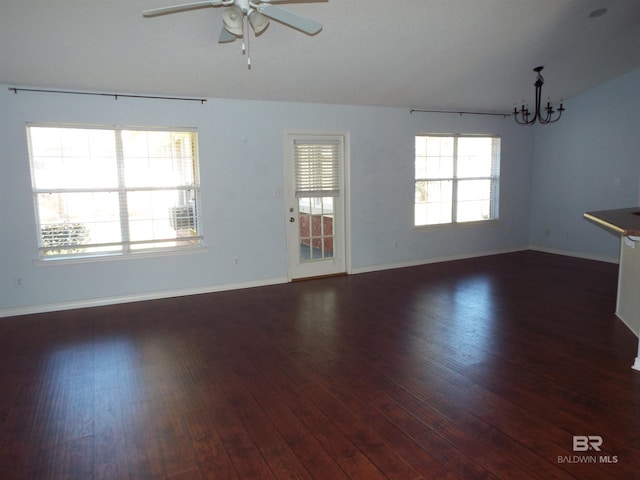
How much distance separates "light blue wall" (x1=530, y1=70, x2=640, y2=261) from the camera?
20.3 ft

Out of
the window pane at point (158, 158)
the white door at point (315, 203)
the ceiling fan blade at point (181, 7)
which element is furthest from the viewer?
the white door at point (315, 203)

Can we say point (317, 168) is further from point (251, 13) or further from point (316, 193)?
point (251, 13)

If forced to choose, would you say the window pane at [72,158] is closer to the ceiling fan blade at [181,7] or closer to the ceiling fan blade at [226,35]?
the ceiling fan blade at [226,35]

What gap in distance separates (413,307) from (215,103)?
3211 millimetres

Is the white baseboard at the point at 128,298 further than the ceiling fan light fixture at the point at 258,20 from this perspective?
Yes

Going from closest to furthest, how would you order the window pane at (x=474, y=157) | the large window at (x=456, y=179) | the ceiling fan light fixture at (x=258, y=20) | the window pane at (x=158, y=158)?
the ceiling fan light fixture at (x=258, y=20) < the window pane at (x=158, y=158) < the large window at (x=456, y=179) < the window pane at (x=474, y=157)

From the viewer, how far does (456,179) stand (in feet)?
22.7

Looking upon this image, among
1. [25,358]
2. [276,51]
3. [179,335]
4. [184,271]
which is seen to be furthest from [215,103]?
[25,358]

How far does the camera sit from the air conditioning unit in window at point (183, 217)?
5.12m

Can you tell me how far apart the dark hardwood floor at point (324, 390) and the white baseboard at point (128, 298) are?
154mm

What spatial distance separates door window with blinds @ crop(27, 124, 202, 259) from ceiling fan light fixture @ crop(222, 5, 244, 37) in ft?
8.00

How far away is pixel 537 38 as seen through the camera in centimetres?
452

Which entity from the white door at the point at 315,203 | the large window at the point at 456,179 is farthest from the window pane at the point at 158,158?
the large window at the point at 456,179

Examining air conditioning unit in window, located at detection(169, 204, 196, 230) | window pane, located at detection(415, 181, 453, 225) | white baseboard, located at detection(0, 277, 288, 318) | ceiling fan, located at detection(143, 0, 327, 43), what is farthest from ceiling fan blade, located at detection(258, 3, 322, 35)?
window pane, located at detection(415, 181, 453, 225)
